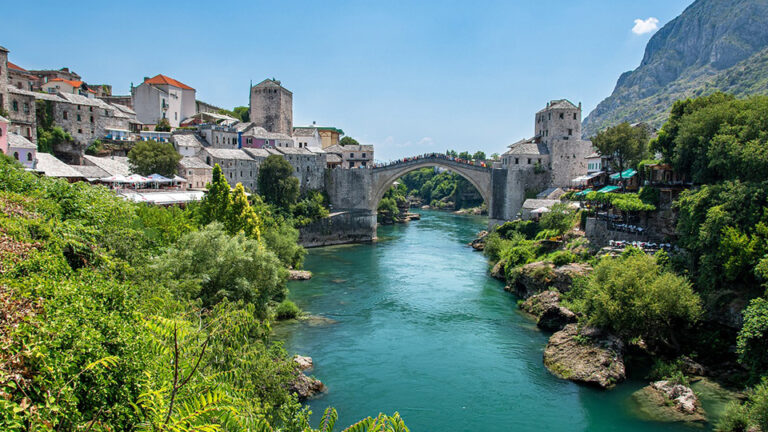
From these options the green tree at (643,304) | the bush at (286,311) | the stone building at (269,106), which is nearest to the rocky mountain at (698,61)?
the stone building at (269,106)

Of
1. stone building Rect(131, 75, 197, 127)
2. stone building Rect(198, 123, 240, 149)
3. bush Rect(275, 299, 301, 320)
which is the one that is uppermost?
stone building Rect(131, 75, 197, 127)

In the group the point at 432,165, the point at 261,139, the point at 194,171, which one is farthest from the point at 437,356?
the point at 261,139

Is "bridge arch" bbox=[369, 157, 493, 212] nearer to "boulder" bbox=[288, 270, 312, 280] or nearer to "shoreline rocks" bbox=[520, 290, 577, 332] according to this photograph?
"boulder" bbox=[288, 270, 312, 280]

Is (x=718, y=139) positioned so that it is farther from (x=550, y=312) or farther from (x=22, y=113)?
(x=22, y=113)

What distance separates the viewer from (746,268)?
18.1m

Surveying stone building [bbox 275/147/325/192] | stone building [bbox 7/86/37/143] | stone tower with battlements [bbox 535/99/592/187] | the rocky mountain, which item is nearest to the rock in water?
stone building [bbox 7/86/37/143]

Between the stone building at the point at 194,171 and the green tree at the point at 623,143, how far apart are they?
3074 cm

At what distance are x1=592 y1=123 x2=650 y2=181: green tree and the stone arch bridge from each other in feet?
33.5

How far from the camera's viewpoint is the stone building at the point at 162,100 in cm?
5491

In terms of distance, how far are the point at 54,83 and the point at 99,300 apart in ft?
161

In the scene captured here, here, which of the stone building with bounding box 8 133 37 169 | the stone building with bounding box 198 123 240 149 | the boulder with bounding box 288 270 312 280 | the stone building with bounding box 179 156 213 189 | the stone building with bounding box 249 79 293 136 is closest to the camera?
the stone building with bounding box 8 133 37 169

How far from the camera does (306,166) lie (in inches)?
2082

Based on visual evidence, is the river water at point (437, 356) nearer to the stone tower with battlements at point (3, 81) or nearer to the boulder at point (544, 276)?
the boulder at point (544, 276)

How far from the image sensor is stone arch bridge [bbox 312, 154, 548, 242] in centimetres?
4831
